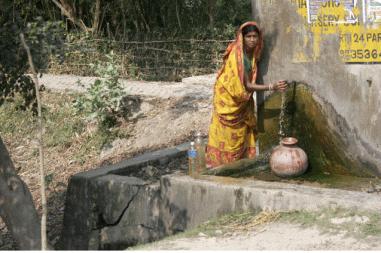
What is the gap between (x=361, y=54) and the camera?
606 centimetres

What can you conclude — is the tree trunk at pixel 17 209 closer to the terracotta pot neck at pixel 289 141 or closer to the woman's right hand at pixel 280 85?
the terracotta pot neck at pixel 289 141

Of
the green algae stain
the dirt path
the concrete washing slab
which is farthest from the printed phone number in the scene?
the dirt path

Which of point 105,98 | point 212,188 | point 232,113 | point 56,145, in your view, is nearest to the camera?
point 212,188

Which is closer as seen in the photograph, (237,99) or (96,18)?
(237,99)

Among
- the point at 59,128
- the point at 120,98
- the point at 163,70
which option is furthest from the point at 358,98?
the point at 163,70

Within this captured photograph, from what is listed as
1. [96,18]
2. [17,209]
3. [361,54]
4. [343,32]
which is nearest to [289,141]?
[361,54]

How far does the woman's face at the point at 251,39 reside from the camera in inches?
256

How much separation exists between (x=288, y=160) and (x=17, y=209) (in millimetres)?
2442

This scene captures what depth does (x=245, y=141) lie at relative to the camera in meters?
6.84

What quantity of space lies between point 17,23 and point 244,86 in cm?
230

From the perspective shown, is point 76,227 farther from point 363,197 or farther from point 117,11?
point 117,11

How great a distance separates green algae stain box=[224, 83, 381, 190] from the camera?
20.3 ft

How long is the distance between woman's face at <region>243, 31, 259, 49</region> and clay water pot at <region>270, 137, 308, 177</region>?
103 cm

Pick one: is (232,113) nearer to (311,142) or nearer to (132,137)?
(311,142)
